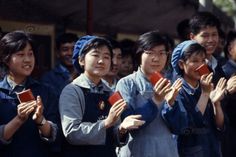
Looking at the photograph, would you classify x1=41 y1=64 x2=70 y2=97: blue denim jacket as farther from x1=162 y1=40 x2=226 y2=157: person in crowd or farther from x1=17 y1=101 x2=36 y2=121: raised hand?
x1=17 y1=101 x2=36 y2=121: raised hand

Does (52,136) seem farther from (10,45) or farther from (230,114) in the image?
(230,114)

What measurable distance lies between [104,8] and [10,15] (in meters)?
1.26

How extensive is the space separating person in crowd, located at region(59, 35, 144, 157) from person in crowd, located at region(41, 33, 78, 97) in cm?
98

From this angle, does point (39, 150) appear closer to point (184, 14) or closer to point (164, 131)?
point (164, 131)

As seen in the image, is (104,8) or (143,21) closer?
(104,8)

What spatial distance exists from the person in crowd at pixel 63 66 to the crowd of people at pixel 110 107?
0.95m

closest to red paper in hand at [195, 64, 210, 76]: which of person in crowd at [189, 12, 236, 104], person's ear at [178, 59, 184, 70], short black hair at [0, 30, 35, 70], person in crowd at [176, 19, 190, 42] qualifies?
person's ear at [178, 59, 184, 70]

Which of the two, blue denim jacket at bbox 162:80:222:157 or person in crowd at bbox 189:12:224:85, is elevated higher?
person in crowd at bbox 189:12:224:85

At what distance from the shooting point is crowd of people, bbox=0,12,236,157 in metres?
3.65

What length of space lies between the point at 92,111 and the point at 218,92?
42.0 inches

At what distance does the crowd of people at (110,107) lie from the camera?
3.65 meters

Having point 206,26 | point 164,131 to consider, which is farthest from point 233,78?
point 164,131

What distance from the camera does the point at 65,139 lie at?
3820 mm

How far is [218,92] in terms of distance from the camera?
4316mm
